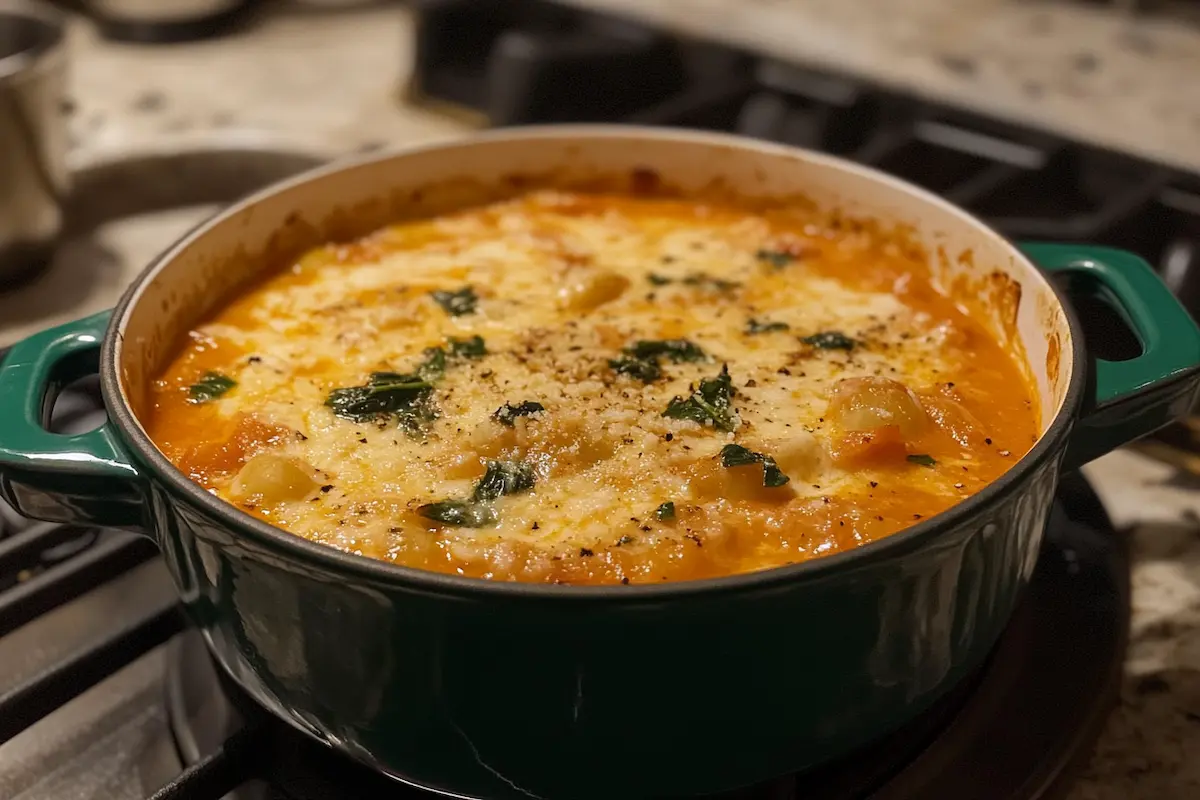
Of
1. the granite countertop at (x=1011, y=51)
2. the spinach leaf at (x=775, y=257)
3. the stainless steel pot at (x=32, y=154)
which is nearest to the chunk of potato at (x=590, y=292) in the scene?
the spinach leaf at (x=775, y=257)

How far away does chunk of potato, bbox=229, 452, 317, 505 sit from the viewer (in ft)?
3.16

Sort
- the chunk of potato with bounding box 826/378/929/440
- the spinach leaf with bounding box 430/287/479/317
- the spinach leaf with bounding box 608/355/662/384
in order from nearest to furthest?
the chunk of potato with bounding box 826/378/929/440, the spinach leaf with bounding box 608/355/662/384, the spinach leaf with bounding box 430/287/479/317

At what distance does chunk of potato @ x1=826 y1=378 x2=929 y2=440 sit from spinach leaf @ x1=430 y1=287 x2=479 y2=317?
1.47 ft

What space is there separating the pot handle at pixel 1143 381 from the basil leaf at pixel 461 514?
0.48 meters

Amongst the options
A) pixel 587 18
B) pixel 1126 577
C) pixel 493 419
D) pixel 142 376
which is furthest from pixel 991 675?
pixel 587 18

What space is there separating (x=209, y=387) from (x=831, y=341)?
67cm

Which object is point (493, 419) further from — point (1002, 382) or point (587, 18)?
point (587, 18)

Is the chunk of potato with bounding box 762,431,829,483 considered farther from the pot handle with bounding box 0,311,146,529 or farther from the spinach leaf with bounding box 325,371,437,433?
the pot handle with bounding box 0,311,146,529

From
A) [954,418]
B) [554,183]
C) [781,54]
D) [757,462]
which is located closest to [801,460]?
[757,462]

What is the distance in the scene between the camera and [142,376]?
1085mm

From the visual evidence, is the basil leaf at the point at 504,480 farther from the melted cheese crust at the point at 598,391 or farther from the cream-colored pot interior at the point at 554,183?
the cream-colored pot interior at the point at 554,183

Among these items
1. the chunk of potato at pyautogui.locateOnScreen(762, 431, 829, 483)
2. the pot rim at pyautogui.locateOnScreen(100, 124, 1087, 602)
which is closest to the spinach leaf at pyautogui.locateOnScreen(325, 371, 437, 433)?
the pot rim at pyautogui.locateOnScreen(100, 124, 1087, 602)

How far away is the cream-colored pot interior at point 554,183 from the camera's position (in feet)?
3.55

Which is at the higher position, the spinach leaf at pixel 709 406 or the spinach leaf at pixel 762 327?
the spinach leaf at pixel 709 406
